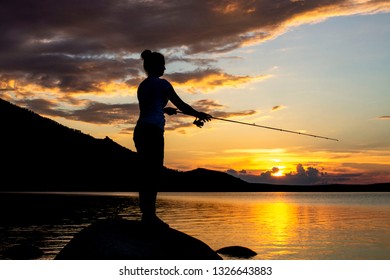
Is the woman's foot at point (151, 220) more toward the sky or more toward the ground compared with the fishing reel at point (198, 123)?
more toward the ground

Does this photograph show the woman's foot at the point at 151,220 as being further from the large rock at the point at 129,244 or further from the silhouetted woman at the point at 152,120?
the silhouetted woman at the point at 152,120

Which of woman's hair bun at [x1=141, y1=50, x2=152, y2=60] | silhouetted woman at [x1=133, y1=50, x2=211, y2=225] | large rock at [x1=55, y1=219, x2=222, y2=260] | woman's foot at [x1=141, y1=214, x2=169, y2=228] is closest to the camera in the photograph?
silhouetted woman at [x1=133, y1=50, x2=211, y2=225]

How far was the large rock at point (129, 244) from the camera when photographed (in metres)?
10.5

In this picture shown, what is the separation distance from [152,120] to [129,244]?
275cm

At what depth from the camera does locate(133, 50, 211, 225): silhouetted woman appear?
31.7 feet

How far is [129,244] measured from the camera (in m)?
10.5

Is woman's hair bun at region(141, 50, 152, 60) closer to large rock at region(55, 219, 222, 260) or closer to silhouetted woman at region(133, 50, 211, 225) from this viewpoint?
silhouetted woman at region(133, 50, 211, 225)

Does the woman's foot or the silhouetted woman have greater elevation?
the silhouetted woman

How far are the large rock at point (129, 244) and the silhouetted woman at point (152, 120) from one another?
98cm

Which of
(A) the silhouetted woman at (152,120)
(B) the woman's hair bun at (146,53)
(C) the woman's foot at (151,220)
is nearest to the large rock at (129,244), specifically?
(C) the woman's foot at (151,220)

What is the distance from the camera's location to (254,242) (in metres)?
36.8

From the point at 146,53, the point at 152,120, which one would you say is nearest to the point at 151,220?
the point at 152,120

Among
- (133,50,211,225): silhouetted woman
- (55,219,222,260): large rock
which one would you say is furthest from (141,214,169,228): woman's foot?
(133,50,211,225): silhouetted woman

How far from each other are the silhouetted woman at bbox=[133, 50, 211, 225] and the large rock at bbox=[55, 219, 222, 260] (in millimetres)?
978
